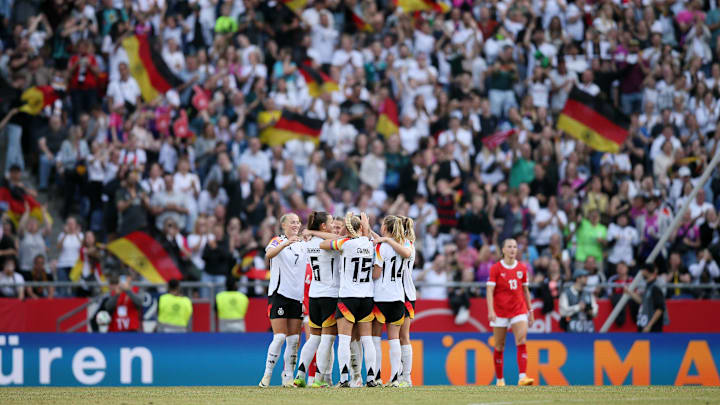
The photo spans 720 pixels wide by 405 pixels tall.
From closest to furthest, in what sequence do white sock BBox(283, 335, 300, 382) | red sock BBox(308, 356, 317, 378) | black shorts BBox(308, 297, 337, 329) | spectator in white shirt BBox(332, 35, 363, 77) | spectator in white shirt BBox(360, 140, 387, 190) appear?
black shorts BBox(308, 297, 337, 329), white sock BBox(283, 335, 300, 382), red sock BBox(308, 356, 317, 378), spectator in white shirt BBox(360, 140, 387, 190), spectator in white shirt BBox(332, 35, 363, 77)

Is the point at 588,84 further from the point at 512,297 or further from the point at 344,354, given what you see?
the point at 344,354

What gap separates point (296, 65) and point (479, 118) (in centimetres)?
405

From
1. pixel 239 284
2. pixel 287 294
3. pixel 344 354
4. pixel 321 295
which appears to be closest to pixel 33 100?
pixel 239 284

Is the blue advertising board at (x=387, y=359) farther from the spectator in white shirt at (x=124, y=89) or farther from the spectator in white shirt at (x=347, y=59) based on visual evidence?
the spectator in white shirt at (x=347, y=59)

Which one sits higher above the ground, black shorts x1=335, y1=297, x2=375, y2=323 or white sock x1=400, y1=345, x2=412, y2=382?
black shorts x1=335, y1=297, x2=375, y2=323

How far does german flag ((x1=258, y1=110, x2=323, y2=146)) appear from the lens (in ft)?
78.4

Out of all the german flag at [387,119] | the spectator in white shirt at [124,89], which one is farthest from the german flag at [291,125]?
the spectator in white shirt at [124,89]

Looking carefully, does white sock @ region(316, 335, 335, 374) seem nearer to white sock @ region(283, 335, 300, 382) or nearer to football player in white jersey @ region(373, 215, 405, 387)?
white sock @ region(283, 335, 300, 382)

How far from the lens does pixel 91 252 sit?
21375 millimetres

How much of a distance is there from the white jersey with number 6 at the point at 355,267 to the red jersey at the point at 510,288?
2.80m

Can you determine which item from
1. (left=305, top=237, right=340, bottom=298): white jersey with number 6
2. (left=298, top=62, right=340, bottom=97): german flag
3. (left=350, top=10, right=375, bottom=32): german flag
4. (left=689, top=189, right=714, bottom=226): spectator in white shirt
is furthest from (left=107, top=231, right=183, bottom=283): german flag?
(left=689, top=189, right=714, bottom=226): spectator in white shirt

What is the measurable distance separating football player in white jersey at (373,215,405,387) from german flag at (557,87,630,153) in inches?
370

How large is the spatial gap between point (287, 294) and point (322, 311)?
597 mm

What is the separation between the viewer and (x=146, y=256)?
2142 centimetres
